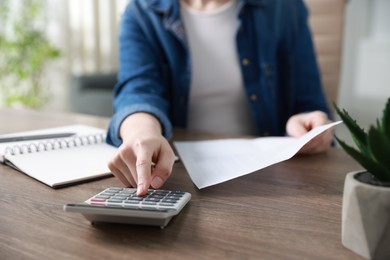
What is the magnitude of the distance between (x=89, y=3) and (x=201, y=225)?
311cm

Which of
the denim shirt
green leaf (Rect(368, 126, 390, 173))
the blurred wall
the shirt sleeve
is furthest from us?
the blurred wall

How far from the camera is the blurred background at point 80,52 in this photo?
284cm

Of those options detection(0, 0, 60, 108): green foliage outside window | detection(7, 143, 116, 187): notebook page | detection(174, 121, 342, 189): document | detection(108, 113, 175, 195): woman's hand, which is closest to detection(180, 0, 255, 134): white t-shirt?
detection(174, 121, 342, 189): document

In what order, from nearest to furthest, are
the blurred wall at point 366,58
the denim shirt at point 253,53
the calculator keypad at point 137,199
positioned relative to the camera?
the calculator keypad at point 137,199
the denim shirt at point 253,53
the blurred wall at point 366,58

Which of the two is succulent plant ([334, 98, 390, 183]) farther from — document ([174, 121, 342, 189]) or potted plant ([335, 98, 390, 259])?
document ([174, 121, 342, 189])

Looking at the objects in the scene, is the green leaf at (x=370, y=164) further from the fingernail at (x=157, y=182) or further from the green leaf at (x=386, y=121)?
the fingernail at (x=157, y=182)

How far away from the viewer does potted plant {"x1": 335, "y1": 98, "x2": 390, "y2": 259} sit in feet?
1.04

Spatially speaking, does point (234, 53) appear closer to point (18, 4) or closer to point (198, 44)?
point (198, 44)

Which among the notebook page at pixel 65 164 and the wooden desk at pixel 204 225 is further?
the notebook page at pixel 65 164

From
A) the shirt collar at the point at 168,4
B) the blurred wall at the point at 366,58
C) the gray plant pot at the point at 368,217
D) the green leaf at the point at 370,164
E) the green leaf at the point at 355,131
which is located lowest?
the blurred wall at the point at 366,58

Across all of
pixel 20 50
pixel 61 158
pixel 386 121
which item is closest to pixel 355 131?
pixel 386 121

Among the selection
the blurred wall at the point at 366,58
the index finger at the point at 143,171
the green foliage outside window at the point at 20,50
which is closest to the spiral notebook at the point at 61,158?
the index finger at the point at 143,171

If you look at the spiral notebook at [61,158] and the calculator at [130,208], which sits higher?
the calculator at [130,208]

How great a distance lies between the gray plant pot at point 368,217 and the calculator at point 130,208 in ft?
0.53
